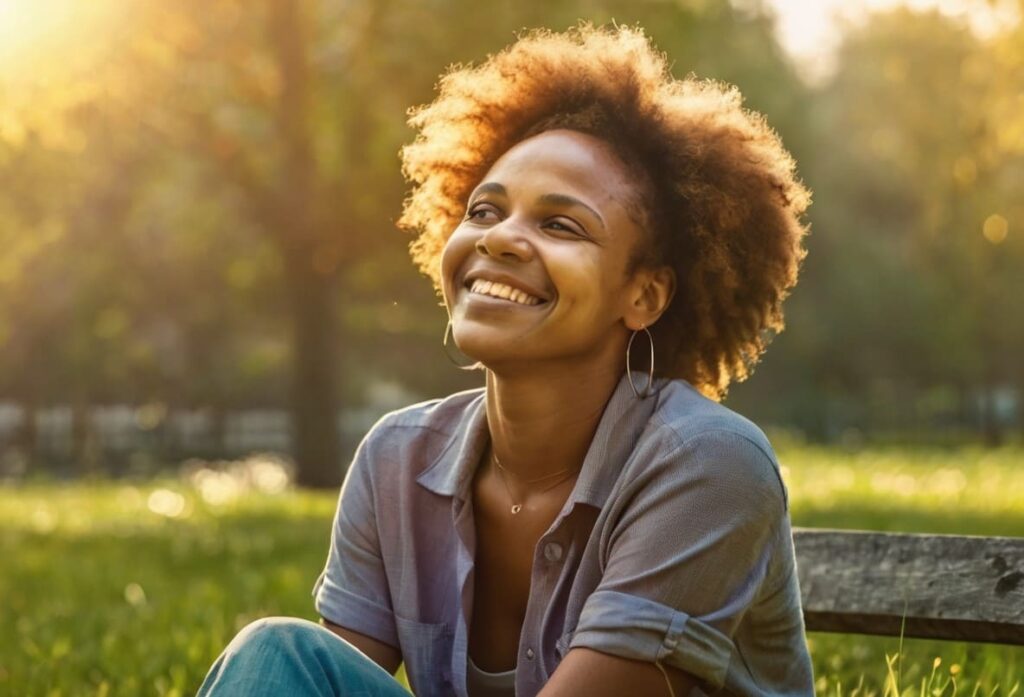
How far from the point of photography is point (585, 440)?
10.8 ft

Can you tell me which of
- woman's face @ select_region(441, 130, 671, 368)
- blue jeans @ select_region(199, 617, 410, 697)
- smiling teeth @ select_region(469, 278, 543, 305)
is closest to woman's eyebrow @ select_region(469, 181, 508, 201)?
woman's face @ select_region(441, 130, 671, 368)

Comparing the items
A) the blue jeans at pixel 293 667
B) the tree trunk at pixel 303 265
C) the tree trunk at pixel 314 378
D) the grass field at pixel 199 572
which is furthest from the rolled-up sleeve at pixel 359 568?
the tree trunk at pixel 314 378

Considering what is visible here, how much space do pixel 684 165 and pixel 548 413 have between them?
2.10 feet

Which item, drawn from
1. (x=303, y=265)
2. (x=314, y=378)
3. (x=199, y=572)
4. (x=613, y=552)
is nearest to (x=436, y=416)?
(x=613, y=552)

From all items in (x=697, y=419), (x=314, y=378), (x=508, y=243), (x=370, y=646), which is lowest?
(x=314, y=378)

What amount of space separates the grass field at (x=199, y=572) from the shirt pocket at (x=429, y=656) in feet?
2.87

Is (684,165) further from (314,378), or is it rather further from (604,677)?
(314,378)

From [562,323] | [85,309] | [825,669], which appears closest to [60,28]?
[825,669]

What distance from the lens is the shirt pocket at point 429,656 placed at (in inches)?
129

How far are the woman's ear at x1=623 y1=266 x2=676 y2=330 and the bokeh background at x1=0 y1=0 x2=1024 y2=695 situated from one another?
1386 mm

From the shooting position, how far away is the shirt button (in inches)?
121

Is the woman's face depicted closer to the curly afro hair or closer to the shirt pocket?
the curly afro hair

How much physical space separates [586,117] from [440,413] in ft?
2.59

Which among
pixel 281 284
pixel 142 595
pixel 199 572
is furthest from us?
pixel 281 284
